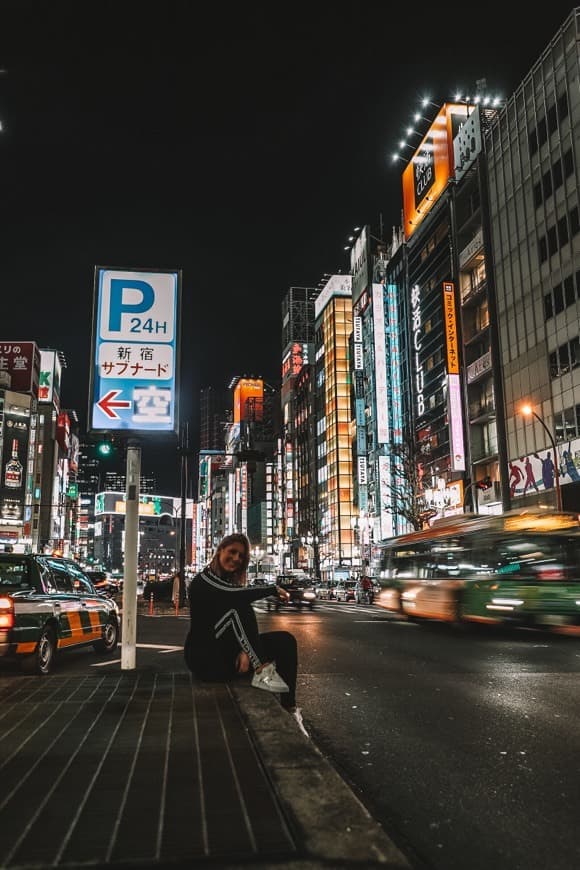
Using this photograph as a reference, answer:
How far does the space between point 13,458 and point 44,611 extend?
319ft

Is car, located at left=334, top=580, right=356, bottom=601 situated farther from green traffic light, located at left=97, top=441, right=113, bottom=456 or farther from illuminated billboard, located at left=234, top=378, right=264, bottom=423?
illuminated billboard, located at left=234, top=378, right=264, bottom=423

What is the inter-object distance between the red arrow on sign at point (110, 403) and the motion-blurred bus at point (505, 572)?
1149 centimetres

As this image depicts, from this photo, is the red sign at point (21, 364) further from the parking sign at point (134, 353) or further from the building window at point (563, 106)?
the parking sign at point (134, 353)

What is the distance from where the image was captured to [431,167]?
6438 cm

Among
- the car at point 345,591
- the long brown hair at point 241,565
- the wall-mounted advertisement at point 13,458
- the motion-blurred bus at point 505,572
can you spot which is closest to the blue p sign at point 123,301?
the long brown hair at point 241,565

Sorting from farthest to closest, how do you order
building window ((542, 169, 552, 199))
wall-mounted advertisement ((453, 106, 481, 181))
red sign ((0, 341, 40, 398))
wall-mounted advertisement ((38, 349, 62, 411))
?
1. wall-mounted advertisement ((38, 349, 62, 411))
2. red sign ((0, 341, 40, 398))
3. wall-mounted advertisement ((453, 106, 481, 181))
4. building window ((542, 169, 552, 199))

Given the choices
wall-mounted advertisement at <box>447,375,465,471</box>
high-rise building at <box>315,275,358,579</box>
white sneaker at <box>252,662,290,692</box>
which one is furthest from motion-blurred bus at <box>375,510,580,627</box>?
high-rise building at <box>315,275,358,579</box>

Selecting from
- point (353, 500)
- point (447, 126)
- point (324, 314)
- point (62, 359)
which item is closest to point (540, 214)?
point (447, 126)

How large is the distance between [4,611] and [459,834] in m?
7.32

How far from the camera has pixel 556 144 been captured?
42.2 metres

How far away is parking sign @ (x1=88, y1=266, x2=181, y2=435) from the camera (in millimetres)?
9359

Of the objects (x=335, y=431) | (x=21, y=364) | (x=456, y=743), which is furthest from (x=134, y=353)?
(x=21, y=364)

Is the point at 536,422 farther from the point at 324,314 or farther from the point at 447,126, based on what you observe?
the point at 324,314

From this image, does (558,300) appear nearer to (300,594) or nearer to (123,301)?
(300,594)
